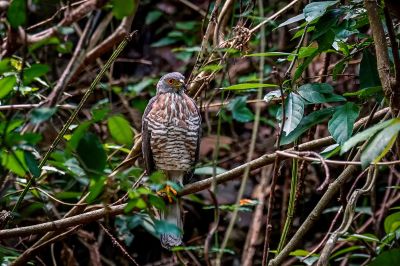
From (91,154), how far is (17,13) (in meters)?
0.36

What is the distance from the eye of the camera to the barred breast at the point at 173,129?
3.35 m

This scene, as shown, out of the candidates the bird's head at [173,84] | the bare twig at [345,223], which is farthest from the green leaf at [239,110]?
the bare twig at [345,223]

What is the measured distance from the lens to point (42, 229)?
2.30 meters

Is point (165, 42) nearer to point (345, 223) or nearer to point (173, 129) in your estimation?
point (173, 129)

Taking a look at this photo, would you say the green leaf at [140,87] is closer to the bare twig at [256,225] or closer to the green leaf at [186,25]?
the green leaf at [186,25]

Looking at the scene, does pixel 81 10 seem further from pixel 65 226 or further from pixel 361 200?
pixel 361 200

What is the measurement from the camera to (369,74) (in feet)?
7.27

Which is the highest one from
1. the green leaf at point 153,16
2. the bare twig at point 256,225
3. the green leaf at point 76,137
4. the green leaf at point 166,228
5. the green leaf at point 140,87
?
the green leaf at point 153,16

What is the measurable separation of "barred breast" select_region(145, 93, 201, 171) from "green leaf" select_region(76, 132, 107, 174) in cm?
179

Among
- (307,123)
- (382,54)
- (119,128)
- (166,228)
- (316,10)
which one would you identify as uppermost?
(316,10)

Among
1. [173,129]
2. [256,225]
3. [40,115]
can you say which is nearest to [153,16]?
[256,225]

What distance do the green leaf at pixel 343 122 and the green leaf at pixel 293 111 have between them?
0.35 ft

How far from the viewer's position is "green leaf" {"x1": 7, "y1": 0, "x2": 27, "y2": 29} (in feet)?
4.84

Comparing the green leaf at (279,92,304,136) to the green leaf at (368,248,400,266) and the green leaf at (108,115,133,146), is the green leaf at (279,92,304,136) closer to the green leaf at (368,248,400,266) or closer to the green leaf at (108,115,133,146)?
the green leaf at (368,248,400,266)
